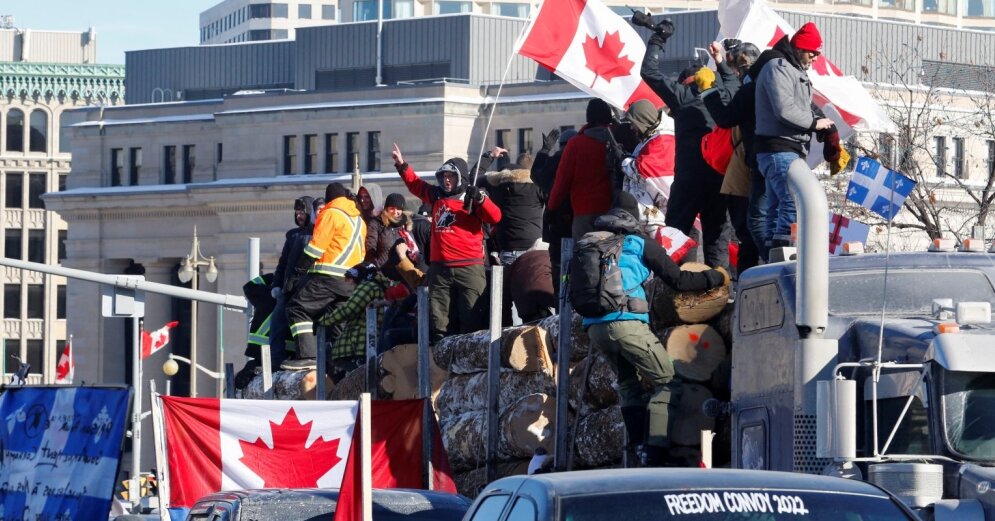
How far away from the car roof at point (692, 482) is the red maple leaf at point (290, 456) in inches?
280

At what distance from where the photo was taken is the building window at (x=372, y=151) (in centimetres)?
9919

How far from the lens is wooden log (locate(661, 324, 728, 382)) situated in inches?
539

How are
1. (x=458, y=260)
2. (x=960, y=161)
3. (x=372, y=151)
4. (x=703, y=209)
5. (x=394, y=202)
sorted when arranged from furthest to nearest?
1. (x=372, y=151)
2. (x=960, y=161)
3. (x=394, y=202)
4. (x=458, y=260)
5. (x=703, y=209)

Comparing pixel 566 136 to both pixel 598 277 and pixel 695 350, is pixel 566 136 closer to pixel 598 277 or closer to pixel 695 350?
pixel 695 350

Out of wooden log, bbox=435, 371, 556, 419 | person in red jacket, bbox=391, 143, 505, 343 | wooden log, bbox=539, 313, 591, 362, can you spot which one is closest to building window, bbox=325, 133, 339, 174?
person in red jacket, bbox=391, 143, 505, 343

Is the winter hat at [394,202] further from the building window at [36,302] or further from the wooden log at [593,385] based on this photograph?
the building window at [36,302]

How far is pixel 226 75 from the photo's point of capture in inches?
4449

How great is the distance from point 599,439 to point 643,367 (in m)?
1.24

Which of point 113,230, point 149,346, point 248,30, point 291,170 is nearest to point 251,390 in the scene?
point 149,346

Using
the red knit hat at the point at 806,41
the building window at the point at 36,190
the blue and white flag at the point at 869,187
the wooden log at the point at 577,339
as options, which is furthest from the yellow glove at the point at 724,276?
the building window at the point at 36,190

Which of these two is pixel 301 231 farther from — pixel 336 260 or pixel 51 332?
pixel 51 332

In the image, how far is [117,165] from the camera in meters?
112

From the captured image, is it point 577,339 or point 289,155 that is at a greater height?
point 289,155

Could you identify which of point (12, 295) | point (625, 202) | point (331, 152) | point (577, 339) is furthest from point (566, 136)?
point (12, 295)
